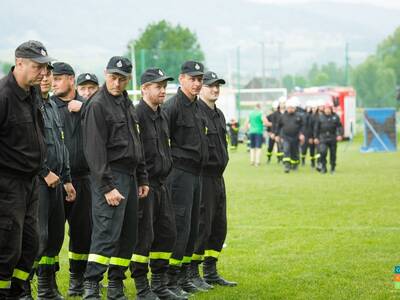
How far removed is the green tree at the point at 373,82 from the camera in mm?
139512

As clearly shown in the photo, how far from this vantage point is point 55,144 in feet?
30.6

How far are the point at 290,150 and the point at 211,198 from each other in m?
18.4

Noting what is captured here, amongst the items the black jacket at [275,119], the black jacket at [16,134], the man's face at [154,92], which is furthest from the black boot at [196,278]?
the black jacket at [275,119]

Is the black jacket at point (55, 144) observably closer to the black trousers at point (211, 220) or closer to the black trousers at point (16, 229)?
the black trousers at point (16, 229)

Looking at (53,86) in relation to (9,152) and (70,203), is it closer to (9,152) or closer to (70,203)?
(70,203)

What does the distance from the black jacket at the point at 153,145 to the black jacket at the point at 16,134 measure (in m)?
1.97

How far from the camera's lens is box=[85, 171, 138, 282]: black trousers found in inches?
348

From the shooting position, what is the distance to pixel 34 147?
306 inches

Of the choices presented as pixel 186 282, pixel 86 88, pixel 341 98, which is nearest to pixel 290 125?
pixel 86 88

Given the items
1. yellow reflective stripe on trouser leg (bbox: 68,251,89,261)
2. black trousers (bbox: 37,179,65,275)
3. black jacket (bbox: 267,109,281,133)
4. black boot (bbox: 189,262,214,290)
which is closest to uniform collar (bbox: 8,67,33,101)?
black trousers (bbox: 37,179,65,275)

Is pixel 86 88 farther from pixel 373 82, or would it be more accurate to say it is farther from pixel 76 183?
pixel 373 82

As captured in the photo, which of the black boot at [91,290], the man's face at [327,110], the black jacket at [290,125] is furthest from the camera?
the black jacket at [290,125]

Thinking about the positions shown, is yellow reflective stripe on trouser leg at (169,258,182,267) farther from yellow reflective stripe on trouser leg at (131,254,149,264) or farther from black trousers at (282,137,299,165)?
black trousers at (282,137,299,165)

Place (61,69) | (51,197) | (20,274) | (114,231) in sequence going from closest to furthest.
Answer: (20,274) < (114,231) < (51,197) < (61,69)
